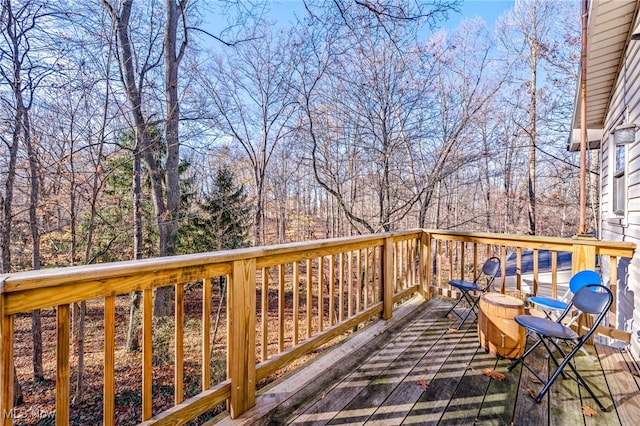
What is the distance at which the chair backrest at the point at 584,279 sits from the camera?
2.90 m

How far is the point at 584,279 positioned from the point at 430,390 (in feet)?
6.44

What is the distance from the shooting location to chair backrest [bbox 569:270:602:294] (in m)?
2.90

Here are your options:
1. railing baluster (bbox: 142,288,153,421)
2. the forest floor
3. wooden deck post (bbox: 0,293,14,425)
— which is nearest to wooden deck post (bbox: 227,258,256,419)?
railing baluster (bbox: 142,288,153,421)

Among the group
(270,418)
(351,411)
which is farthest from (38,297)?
(351,411)

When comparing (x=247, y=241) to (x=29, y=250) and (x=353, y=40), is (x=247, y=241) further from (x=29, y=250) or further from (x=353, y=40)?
(x=353, y=40)

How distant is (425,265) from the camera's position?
445 centimetres

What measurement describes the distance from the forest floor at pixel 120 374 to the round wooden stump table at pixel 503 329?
3.03 meters

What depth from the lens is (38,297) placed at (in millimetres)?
1180

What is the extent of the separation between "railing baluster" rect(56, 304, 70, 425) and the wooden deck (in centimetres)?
88

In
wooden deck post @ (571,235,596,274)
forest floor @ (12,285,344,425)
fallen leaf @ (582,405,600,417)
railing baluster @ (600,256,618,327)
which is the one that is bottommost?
forest floor @ (12,285,344,425)

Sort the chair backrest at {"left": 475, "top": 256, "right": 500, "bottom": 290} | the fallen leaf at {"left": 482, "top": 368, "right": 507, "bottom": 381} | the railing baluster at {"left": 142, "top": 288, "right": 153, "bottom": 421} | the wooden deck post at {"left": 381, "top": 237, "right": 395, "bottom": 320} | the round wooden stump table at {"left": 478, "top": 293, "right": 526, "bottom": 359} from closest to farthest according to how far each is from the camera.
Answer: the railing baluster at {"left": 142, "top": 288, "right": 153, "bottom": 421}
the fallen leaf at {"left": 482, "top": 368, "right": 507, "bottom": 381}
the round wooden stump table at {"left": 478, "top": 293, "right": 526, "bottom": 359}
the chair backrest at {"left": 475, "top": 256, "right": 500, "bottom": 290}
the wooden deck post at {"left": 381, "top": 237, "right": 395, "bottom": 320}

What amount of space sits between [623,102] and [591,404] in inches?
159

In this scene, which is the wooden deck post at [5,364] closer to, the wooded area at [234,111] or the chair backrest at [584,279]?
the chair backrest at [584,279]

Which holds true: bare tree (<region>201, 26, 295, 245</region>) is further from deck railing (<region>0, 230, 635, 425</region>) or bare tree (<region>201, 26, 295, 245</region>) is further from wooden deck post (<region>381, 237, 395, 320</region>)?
deck railing (<region>0, 230, 635, 425</region>)
